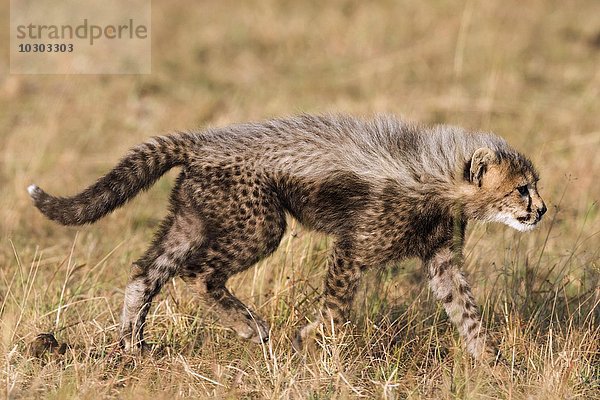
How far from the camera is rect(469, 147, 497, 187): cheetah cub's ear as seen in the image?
16.9 feet

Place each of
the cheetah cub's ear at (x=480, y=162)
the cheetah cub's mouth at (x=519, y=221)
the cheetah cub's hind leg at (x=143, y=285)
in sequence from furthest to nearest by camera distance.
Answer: the cheetah cub's mouth at (x=519, y=221), the cheetah cub's ear at (x=480, y=162), the cheetah cub's hind leg at (x=143, y=285)

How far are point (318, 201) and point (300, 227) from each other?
0.92m

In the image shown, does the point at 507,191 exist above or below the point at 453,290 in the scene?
above

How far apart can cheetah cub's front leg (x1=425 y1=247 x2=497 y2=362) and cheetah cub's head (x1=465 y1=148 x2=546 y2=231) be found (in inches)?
10.9

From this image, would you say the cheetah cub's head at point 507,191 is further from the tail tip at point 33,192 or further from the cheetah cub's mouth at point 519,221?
the tail tip at point 33,192

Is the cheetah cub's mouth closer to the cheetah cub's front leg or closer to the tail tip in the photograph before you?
the cheetah cub's front leg

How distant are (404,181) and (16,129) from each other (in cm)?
542

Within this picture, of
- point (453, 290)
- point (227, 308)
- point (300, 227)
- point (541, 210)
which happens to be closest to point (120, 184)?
point (227, 308)

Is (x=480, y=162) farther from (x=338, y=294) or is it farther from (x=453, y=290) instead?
(x=338, y=294)

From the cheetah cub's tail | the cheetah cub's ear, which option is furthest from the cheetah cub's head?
the cheetah cub's tail

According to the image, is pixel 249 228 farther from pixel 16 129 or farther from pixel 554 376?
pixel 16 129

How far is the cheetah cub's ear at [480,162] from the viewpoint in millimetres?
5156

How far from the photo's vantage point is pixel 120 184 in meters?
5.04

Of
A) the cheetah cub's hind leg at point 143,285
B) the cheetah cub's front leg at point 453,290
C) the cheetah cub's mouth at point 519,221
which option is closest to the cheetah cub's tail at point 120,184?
the cheetah cub's hind leg at point 143,285
